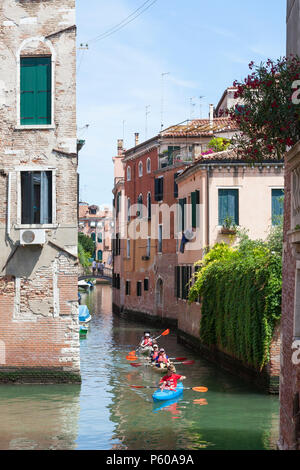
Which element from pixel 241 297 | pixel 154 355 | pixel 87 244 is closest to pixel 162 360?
pixel 154 355

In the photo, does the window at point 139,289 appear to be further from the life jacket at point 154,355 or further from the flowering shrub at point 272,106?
the flowering shrub at point 272,106

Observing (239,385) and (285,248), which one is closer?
(285,248)

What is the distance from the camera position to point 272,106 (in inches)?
425

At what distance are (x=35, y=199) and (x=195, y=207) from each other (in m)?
11.8

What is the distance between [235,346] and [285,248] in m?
11.6

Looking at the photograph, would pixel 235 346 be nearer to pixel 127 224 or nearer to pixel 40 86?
pixel 40 86

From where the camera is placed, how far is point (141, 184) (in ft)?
167

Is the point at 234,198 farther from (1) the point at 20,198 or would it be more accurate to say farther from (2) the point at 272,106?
(2) the point at 272,106

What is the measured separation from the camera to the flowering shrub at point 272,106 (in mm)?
10688

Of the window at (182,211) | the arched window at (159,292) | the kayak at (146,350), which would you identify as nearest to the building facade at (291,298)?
the kayak at (146,350)

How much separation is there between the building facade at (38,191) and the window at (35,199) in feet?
0.09

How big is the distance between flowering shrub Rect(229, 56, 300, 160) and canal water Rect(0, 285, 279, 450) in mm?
6740

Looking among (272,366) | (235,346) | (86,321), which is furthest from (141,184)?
(272,366)
